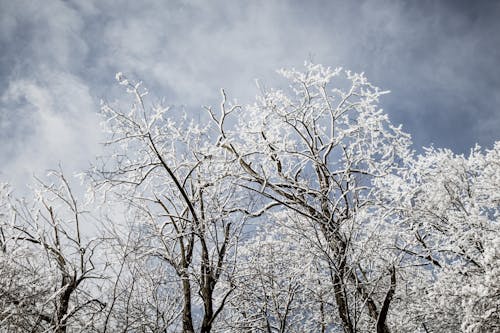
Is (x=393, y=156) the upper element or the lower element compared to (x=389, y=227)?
upper

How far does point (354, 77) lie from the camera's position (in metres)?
9.39

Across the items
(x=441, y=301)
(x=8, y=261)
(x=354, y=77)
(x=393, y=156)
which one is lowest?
(x=441, y=301)

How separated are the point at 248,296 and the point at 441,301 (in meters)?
3.87

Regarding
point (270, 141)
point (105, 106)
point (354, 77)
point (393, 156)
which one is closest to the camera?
point (105, 106)

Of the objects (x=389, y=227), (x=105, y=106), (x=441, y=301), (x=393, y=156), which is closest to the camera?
(x=441, y=301)

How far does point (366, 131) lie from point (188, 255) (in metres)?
5.24

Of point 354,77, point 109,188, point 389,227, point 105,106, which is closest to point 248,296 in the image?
point 389,227

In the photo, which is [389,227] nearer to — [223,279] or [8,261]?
[223,279]

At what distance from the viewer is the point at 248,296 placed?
25.6ft

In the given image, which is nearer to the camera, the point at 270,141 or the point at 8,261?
the point at 8,261

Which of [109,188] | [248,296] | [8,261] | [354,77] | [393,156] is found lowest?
[248,296]

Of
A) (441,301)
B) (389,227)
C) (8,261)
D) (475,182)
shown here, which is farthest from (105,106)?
(475,182)

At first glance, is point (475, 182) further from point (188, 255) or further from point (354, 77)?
point (188, 255)

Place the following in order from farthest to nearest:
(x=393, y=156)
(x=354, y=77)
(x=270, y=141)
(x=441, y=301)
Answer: (x=354, y=77)
(x=393, y=156)
(x=270, y=141)
(x=441, y=301)
